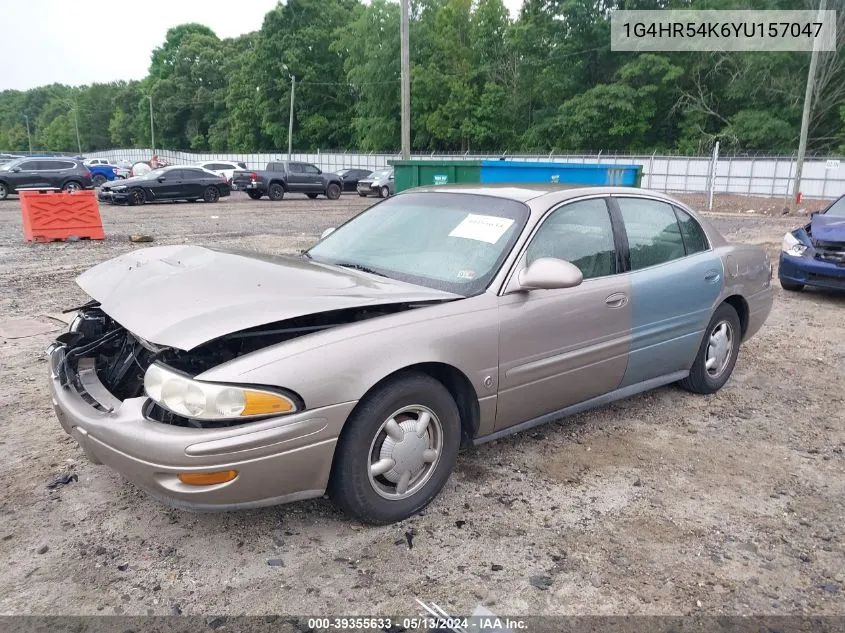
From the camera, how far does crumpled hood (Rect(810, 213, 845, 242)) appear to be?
789 cm

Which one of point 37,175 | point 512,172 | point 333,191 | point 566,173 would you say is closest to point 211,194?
point 37,175

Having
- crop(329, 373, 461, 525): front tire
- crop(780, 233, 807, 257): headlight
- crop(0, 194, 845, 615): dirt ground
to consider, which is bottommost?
crop(0, 194, 845, 615): dirt ground

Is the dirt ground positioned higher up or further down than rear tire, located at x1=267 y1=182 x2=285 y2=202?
further down

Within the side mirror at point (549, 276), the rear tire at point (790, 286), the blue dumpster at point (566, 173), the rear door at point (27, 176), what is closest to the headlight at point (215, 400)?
the side mirror at point (549, 276)

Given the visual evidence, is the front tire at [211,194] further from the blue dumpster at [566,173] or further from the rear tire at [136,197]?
the blue dumpster at [566,173]

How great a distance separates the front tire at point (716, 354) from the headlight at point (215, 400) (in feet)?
10.7

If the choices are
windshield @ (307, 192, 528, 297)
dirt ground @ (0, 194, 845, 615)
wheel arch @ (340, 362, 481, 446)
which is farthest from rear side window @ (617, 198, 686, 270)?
wheel arch @ (340, 362, 481, 446)

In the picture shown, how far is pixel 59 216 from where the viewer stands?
1271cm

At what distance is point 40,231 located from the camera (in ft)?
41.2

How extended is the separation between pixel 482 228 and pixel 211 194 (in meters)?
22.3

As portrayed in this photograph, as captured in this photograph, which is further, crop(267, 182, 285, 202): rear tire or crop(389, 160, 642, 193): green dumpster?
crop(267, 182, 285, 202): rear tire

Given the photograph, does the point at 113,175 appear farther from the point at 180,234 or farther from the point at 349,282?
the point at 349,282

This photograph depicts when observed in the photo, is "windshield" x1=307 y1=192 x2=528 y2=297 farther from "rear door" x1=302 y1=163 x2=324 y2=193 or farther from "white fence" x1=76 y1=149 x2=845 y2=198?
"white fence" x1=76 y1=149 x2=845 y2=198

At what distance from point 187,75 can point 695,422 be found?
9307cm
